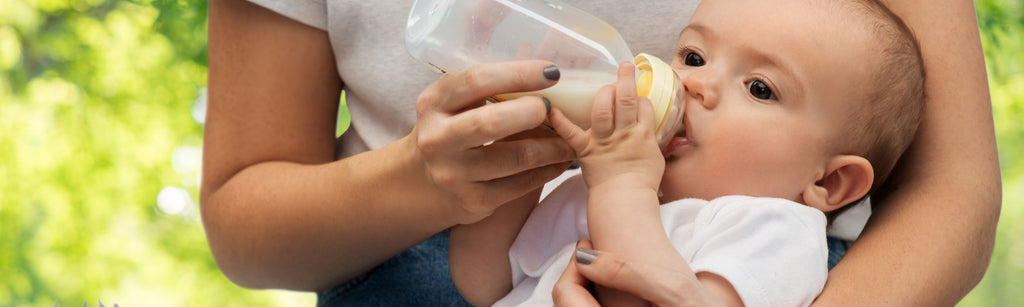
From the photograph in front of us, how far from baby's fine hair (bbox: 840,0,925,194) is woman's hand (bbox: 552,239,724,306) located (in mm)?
382

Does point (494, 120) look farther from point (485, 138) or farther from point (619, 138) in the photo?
point (619, 138)

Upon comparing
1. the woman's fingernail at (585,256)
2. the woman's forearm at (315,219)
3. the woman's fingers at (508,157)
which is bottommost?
the woman's forearm at (315,219)

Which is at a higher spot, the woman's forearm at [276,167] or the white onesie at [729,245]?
the white onesie at [729,245]

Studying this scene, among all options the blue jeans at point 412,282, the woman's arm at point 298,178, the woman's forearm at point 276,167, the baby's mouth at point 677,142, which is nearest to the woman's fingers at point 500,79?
the woman's arm at point 298,178

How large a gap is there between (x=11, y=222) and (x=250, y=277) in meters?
3.43

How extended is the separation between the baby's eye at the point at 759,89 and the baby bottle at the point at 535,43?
0.38 feet

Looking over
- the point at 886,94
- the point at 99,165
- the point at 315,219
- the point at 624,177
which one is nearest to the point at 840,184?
the point at 886,94

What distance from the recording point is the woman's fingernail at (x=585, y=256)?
34.8 inches

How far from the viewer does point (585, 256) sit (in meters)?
0.89

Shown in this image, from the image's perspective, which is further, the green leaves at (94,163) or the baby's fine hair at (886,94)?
the green leaves at (94,163)

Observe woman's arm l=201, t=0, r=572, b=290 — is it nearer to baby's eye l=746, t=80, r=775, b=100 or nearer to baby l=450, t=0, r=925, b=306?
baby l=450, t=0, r=925, b=306

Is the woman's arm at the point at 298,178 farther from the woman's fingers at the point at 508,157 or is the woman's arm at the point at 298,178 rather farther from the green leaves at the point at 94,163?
the green leaves at the point at 94,163

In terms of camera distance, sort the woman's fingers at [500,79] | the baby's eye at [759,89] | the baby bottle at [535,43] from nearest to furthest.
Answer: the woman's fingers at [500,79], the baby bottle at [535,43], the baby's eye at [759,89]

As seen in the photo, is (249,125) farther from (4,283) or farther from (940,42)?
(4,283)
